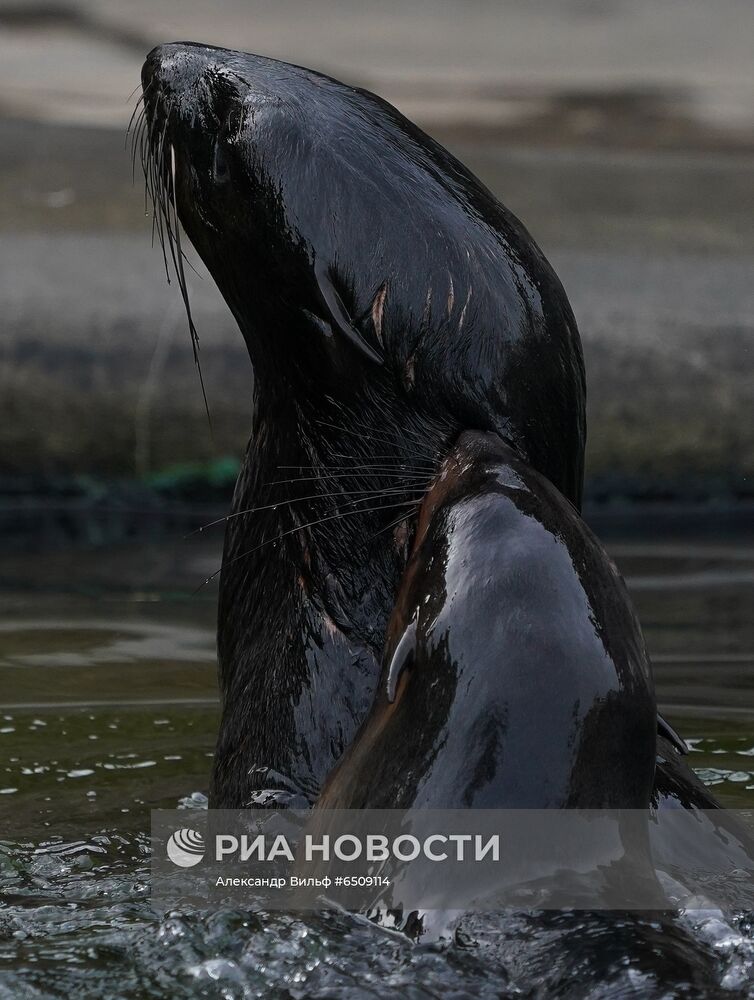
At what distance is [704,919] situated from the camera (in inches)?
90.1


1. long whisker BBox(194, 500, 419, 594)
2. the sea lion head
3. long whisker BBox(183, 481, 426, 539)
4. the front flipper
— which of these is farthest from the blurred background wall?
the front flipper

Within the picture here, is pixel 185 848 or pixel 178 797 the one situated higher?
pixel 185 848

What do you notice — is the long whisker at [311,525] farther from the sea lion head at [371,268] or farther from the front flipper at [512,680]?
the front flipper at [512,680]

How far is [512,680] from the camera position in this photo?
2.31 meters

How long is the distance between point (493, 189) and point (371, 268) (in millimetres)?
5685

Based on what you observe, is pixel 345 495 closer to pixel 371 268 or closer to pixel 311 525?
pixel 311 525

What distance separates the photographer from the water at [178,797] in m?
2.10

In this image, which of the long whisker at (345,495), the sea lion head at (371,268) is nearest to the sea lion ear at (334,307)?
the sea lion head at (371,268)

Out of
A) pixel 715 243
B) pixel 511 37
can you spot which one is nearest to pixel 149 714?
pixel 715 243

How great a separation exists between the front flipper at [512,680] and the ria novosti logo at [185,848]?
582mm

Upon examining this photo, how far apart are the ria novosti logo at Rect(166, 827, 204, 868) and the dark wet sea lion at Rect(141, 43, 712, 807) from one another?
11 centimetres

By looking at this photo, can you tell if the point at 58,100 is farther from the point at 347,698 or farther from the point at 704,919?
the point at 704,919

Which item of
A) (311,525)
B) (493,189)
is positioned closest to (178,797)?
(311,525)

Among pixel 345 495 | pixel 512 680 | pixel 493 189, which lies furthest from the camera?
pixel 493 189
